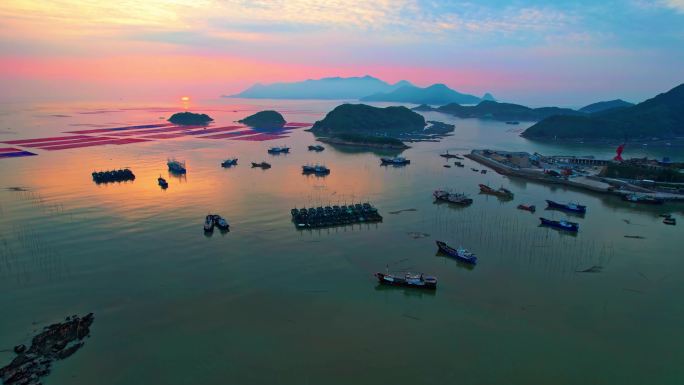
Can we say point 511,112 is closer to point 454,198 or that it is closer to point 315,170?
point 315,170

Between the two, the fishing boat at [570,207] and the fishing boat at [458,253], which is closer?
the fishing boat at [458,253]

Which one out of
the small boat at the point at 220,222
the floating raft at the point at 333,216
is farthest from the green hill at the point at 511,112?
the small boat at the point at 220,222

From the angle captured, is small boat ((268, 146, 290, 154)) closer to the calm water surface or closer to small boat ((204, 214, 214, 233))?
the calm water surface

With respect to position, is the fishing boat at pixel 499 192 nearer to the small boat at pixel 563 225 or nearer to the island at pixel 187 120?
the small boat at pixel 563 225

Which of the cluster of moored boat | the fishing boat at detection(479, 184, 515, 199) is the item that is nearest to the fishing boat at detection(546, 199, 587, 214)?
the fishing boat at detection(479, 184, 515, 199)

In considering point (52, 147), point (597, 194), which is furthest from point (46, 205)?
point (597, 194)
